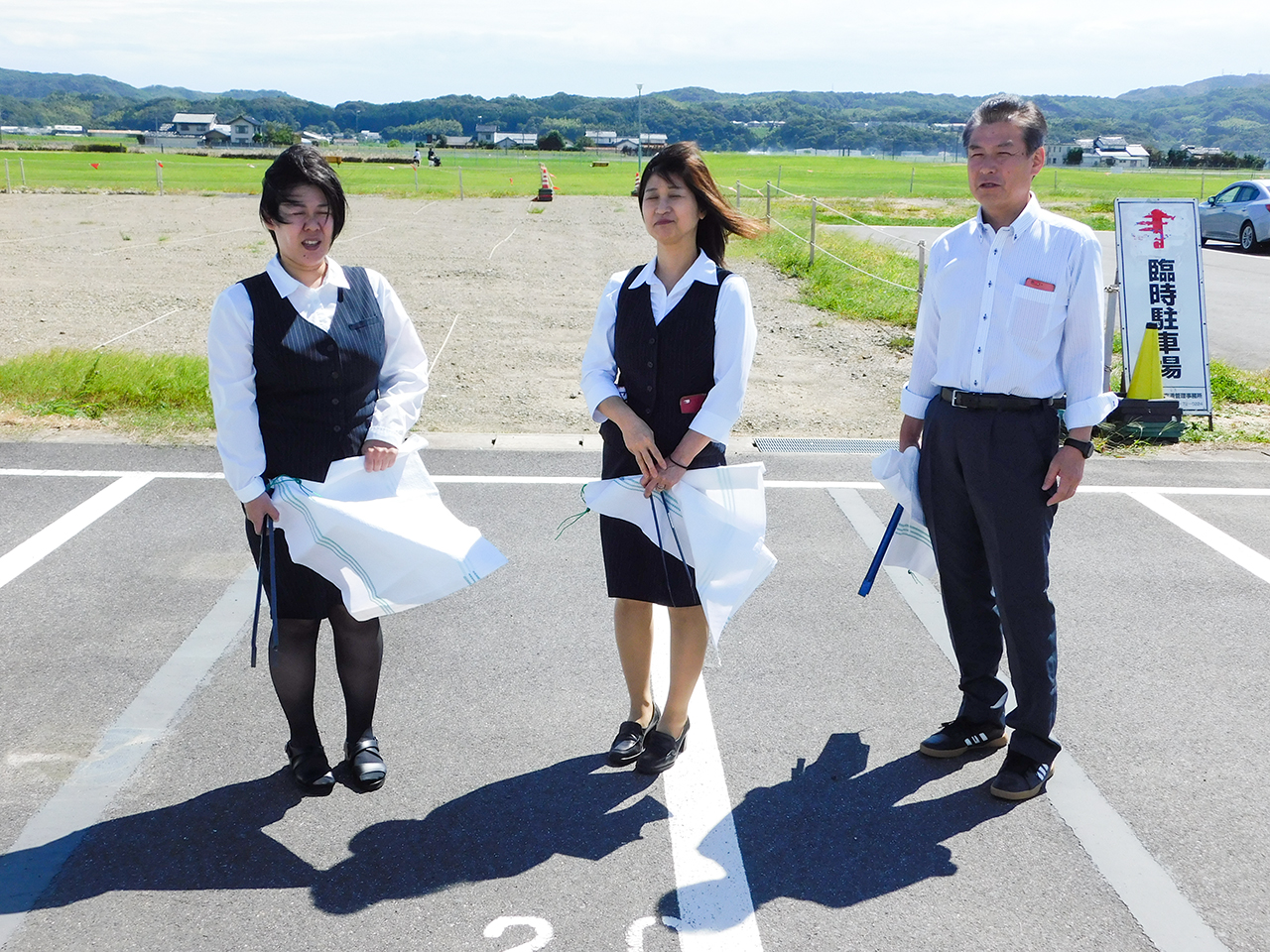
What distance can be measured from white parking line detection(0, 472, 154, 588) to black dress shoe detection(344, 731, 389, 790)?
2.53 meters

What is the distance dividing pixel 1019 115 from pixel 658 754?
2.30 m

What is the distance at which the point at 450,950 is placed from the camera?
104 inches

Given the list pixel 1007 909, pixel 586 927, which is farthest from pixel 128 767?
pixel 1007 909

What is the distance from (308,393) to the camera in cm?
315

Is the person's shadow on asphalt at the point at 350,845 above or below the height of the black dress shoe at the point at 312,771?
below

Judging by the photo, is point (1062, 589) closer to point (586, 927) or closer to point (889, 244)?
point (586, 927)

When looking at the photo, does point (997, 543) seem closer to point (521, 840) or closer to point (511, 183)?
point (521, 840)

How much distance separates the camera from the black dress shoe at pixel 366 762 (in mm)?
3334

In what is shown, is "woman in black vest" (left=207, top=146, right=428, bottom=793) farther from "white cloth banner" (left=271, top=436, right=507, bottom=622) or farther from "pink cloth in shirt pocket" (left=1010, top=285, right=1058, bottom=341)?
"pink cloth in shirt pocket" (left=1010, top=285, right=1058, bottom=341)

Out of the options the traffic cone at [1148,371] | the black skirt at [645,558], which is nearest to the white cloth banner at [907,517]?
the black skirt at [645,558]

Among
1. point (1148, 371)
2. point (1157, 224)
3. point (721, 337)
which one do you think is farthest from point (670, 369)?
point (1157, 224)

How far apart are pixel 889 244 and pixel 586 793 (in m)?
19.4

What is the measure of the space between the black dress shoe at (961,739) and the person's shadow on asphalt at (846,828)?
0.13ft

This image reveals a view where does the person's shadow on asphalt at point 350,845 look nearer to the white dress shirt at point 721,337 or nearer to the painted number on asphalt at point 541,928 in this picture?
the painted number on asphalt at point 541,928
